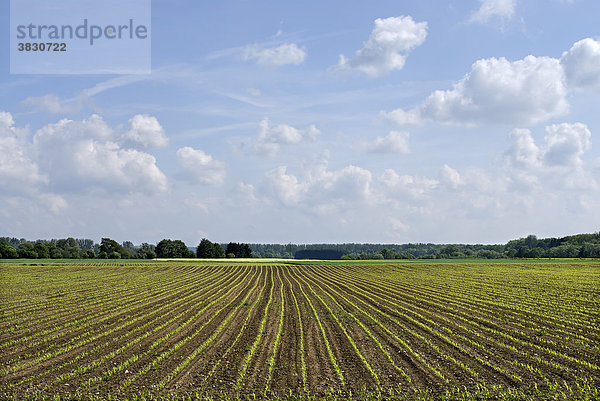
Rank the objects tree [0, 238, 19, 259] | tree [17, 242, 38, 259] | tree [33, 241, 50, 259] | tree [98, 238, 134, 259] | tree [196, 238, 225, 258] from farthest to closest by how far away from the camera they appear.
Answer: tree [196, 238, 225, 258] < tree [98, 238, 134, 259] < tree [33, 241, 50, 259] < tree [17, 242, 38, 259] < tree [0, 238, 19, 259]

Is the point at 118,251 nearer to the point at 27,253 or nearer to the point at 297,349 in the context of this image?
the point at 27,253

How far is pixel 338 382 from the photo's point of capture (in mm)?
14930

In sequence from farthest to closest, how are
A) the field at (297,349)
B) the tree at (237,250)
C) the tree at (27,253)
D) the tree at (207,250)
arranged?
the tree at (237,250), the tree at (207,250), the tree at (27,253), the field at (297,349)

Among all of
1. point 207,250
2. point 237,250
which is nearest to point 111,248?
point 207,250

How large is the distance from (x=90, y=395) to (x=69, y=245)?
7738 inches

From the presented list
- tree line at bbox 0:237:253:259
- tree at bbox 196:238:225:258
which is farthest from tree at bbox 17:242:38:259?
tree at bbox 196:238:225:258

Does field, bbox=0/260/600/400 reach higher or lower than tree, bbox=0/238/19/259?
lower

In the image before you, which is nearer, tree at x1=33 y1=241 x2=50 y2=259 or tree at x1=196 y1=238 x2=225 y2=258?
tree at x1=33 y1=241 x2=50 y2=259

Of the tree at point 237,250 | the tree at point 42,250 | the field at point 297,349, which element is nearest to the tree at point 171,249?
the tree at point 237,250

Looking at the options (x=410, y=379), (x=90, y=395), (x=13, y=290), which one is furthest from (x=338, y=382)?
(x=13, y=290)

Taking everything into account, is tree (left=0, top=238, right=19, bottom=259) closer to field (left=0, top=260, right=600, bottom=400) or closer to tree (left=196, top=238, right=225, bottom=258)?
tree (left=196, top=238, right=225, bottom=258)

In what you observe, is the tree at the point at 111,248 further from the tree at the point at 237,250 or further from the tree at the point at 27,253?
the tree at the point at 237,250

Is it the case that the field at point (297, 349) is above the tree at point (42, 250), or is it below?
below

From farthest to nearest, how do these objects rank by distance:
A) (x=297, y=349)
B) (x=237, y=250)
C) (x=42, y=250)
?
(x=237, y=250) < (x=42, y=250) < (x=297, y=349)
